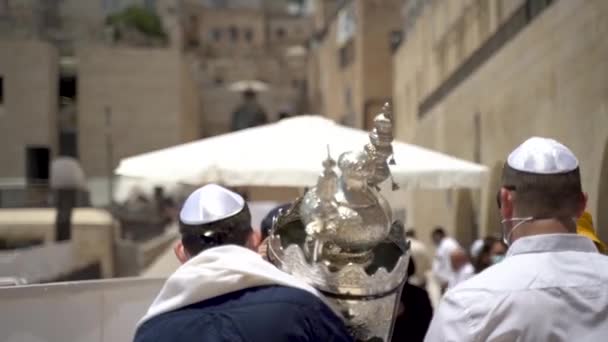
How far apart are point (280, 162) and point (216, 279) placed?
3.47 meters

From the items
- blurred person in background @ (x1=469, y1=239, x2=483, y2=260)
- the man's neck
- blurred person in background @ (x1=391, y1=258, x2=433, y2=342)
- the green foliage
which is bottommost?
blurred person in background @ (x1=469, y1=239, x2=483, y2=260)

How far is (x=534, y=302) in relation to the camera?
2371 mm

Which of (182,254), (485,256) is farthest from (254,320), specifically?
(485,256)

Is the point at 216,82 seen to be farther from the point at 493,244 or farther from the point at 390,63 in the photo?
the point at 493,244

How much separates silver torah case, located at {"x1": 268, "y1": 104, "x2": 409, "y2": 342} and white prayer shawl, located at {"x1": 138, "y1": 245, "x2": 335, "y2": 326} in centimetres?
9

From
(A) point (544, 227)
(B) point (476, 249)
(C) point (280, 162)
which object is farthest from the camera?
(B) point (476, 249)

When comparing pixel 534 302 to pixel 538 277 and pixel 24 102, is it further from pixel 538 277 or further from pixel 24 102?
pixel 24 102

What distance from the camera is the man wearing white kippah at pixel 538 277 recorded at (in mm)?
2363

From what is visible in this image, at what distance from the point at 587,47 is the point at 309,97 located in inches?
1619

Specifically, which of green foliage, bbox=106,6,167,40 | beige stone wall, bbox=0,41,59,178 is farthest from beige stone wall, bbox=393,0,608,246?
green foliage, bbox=106,6,167,40

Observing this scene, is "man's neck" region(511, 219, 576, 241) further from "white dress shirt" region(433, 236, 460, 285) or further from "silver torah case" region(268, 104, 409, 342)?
"white dress shirt" region(433, 236, 460, 285)

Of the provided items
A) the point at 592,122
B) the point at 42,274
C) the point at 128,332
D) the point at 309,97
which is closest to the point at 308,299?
the point at 128,332

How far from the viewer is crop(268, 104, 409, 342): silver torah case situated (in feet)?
8.05

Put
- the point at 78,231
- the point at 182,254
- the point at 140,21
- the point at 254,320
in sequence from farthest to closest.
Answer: the point at 140,21
the point at 78,231
the point at 182,254
the point at 254,320
